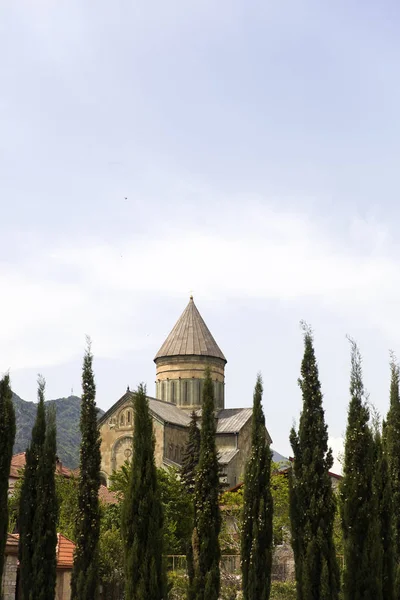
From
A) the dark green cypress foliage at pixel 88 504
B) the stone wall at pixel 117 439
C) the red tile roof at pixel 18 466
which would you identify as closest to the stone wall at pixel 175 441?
the stone wall at pixel 117 439

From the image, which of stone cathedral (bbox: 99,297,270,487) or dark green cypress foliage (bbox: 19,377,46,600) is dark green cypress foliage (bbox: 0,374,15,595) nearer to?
dark green cypress foliage (bbox: 19,377,46,600)

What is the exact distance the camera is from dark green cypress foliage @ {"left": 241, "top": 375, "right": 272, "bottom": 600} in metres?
19.7

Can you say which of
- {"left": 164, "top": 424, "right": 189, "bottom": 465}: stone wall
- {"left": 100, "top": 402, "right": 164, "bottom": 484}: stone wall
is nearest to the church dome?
Result: {"left": 164, "top": 424, "right": 189, "bottom": 465}: stone wall

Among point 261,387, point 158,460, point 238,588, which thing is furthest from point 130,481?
point 158,460

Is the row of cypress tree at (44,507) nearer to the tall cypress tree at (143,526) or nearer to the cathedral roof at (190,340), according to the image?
the tall cypress tree at (143,526)

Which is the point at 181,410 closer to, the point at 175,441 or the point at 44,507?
the point at 175,441

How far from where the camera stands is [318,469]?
2003 centimetres

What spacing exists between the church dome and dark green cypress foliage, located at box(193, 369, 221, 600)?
3405 centimetres

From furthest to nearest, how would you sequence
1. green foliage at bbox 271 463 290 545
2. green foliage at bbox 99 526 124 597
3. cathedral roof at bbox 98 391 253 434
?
cathedral roof at bbox 98 391 253 434 < green foliage at bbox 271 463 290 545 < green foliage at bbox 99 526 124 597

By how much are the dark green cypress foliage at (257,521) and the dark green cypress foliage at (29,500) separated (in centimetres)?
508

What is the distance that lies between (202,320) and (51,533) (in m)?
39.0

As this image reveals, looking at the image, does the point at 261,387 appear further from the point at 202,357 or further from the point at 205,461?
the point at 202,357

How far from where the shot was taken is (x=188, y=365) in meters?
55.3

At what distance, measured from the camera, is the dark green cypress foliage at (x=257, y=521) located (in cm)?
1967
